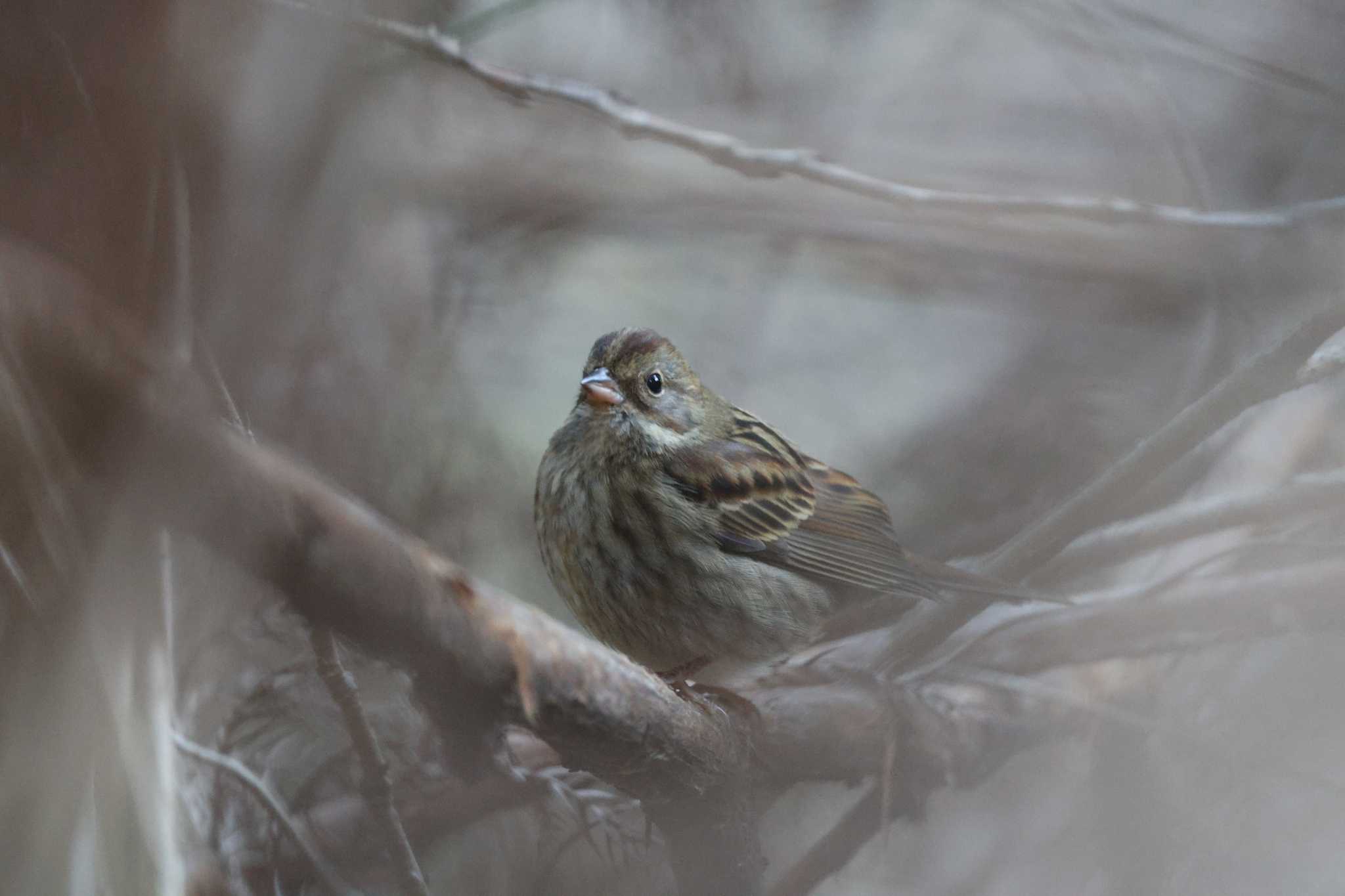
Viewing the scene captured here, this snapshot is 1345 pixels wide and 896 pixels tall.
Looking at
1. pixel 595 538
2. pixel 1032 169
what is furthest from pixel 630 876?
pixel 1032 169

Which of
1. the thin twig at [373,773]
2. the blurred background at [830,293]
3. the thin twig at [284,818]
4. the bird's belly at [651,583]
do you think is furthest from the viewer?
the bird's belly at [651,583]

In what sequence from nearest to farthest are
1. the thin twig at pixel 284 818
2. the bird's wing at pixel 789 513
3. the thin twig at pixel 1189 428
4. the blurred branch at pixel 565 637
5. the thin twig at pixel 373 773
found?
A: the blurred branch at pixel 565 637
the thin twig at pixel 373 773
the thin twig at pixel 284 818
the thin twig at pixel 1189 428
the bird's wing at pixel 789 513

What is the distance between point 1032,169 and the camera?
5148mm

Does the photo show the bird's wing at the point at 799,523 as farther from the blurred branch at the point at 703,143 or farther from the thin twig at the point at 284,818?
the thin twig at the point at 284,818

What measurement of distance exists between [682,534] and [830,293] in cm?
225

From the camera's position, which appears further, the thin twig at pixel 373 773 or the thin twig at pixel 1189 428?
the thin twig at pixel 1189 428

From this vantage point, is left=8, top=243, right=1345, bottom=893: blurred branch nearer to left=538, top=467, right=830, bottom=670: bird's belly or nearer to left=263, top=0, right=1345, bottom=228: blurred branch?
left=538, top=467, right=830, bottom=670: bird's belly

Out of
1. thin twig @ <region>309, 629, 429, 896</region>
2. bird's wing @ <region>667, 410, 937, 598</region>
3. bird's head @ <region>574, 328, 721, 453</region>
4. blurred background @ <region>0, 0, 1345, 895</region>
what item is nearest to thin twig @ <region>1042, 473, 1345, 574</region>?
blurred background @ <region>0, 0, 1345, 895</region>

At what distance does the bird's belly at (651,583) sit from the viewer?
3.15m

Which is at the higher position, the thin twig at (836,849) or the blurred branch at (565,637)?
the blurred branch at (565,637)

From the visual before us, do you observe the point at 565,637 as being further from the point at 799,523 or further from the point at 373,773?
the point at 799,523

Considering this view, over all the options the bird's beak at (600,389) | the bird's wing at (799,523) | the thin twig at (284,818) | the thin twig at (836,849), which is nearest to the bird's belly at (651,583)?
the bird's wing at (799,523)

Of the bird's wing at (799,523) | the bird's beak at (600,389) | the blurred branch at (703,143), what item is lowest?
the bird's wing at (799,523)

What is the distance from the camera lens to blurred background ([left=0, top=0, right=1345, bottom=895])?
293 cm
